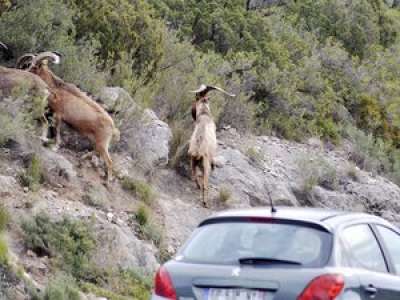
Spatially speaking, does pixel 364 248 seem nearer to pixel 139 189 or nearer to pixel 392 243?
pixel 392 243

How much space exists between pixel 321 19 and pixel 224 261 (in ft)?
87.4

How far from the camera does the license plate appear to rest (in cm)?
709

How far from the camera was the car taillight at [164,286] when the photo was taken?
24.3 ft

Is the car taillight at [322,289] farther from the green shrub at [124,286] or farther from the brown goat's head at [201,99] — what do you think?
the brown goat's head at [201,99]

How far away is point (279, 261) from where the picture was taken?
7254mm

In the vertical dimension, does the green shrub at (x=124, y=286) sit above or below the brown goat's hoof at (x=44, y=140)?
below

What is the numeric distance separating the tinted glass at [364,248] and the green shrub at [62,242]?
4.46 metres

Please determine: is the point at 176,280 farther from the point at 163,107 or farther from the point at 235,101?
the point at 235,101

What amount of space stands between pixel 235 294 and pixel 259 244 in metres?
0.51

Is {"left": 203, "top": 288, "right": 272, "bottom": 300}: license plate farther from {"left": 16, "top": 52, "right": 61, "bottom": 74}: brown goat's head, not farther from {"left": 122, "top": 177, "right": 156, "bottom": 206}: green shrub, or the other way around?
{"left": 16, "top": 52, "right": 61, "bottom": 74}: brown goat's head

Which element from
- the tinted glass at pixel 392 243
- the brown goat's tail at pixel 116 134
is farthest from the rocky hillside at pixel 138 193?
the tinted glass at pixel 392 243

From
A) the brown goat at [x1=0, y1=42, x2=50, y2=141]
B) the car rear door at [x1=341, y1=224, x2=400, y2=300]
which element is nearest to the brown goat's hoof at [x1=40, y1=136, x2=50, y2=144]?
the brown goat at [x1=0, y1=42, x2=50, y2=141]

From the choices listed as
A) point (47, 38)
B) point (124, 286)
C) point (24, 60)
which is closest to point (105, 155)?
point (24, 60)

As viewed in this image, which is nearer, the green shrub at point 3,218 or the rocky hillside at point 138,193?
the green shrub at point 3,218
